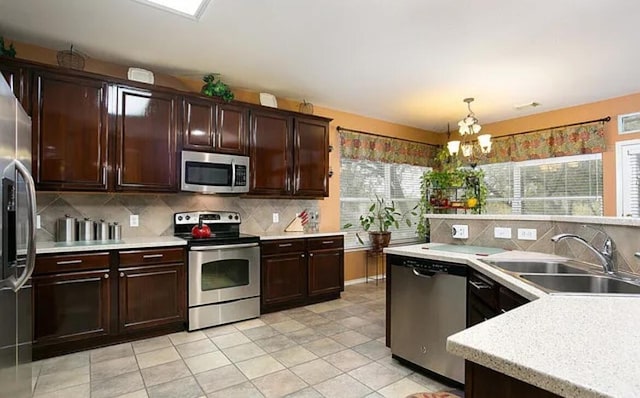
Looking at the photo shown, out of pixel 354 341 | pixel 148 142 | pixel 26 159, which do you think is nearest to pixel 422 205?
pixel 354 341

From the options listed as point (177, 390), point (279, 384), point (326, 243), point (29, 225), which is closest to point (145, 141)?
point (29, 225)

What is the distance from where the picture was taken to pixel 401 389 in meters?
2.27

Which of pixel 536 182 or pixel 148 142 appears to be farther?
pixel 536 182

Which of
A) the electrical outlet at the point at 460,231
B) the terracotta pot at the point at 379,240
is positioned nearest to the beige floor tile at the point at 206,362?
the electrical outlet at the point at 460,231

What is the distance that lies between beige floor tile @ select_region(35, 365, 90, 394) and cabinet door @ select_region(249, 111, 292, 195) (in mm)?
2198

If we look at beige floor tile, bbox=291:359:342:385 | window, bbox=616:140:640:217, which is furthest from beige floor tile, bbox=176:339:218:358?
window, bbox=616:140:640:217

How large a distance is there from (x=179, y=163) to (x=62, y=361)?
1.89 m

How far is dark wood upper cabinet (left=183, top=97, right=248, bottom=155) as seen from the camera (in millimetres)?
3504

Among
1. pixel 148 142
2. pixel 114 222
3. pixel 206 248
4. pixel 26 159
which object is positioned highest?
pixel 148 142

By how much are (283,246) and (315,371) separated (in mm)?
1617

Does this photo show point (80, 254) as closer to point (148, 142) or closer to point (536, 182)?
point (148, 142)

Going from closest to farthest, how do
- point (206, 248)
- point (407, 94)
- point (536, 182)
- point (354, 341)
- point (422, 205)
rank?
point (354, 341), point (206, 248), point (407, 94), point (536, 182), point (422, 205)

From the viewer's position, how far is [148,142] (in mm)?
3277

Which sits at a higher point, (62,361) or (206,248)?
(206,248)
